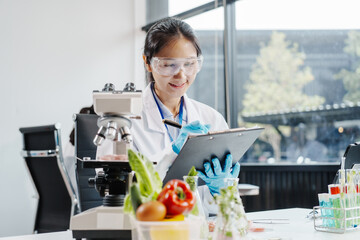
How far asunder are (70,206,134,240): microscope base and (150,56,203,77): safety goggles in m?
0.94

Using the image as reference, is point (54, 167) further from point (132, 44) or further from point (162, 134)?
point (132, 44)

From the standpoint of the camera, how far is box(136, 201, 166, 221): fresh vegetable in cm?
99

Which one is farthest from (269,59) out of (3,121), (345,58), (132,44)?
(3,121)

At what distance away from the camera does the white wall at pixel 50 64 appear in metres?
4.66

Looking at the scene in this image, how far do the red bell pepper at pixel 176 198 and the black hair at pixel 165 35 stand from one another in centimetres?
126

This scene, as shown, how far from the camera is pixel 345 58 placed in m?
3.76

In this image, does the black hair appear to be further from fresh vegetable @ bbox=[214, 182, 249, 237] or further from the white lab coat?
fresh vegetable @ bbox=[214, 182, 249, 237]

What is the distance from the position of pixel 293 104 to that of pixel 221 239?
3050mm

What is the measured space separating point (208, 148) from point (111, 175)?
1.55 ft

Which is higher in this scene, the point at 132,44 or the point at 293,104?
the point at 132,44

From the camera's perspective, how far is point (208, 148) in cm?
172

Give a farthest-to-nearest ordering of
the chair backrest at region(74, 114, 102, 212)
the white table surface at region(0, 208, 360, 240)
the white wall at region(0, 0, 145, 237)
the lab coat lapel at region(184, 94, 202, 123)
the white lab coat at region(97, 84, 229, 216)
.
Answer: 1. the white wall at region(0, 0, 145, 237)
2. the chair backrest at region(74, 114, 102, 212)
3. the lab coat lapel at region(184, 94, 202, 123)
4. the white lab coat at region(97, 84, 229, 216)
5. the white table surface at region(0, 208, 360, 240)

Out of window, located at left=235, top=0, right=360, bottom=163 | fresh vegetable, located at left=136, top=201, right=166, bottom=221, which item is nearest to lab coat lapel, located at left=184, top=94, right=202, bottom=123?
fresh vegetable, located at left=136, top=201, right=166, bottom=221

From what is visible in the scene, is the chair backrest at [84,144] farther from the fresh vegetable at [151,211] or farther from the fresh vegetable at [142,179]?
the fresh vegetable at [151,211]
